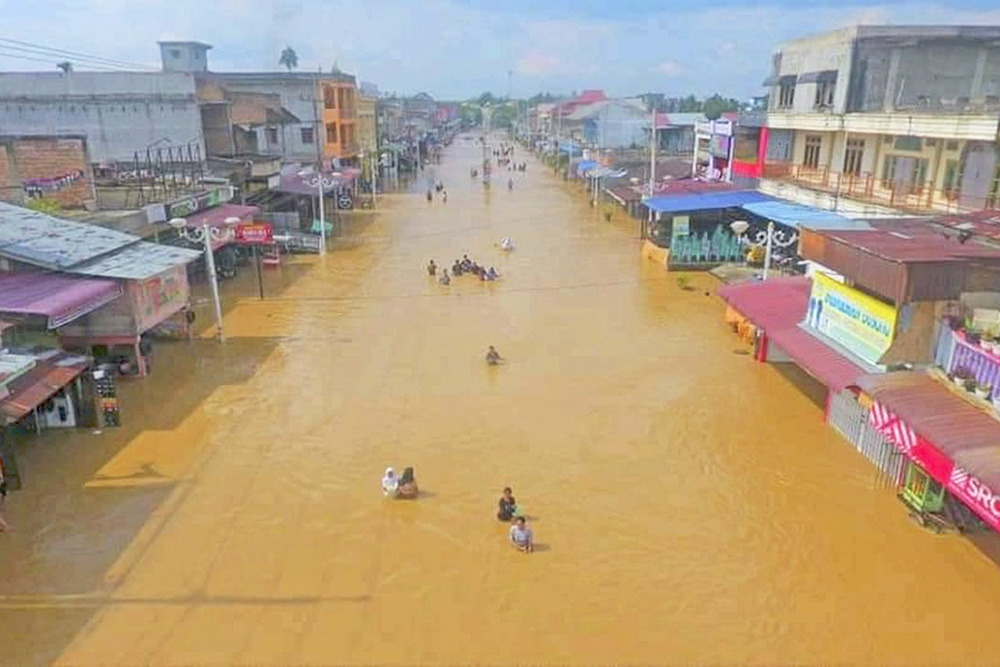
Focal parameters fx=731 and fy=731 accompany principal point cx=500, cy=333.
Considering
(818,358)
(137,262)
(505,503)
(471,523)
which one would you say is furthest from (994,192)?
(137,262)

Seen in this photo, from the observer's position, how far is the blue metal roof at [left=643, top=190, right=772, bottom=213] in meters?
35.5

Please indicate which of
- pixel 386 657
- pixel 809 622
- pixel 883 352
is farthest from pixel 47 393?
pixel 883 352

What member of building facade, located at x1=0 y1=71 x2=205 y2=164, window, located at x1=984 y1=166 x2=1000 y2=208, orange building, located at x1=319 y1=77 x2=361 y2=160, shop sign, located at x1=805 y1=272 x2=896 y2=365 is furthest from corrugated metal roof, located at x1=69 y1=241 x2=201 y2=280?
orange building, located at x1=319 y1=77 x2=361 y2=160

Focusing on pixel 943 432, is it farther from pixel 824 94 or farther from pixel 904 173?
pixel 824 94

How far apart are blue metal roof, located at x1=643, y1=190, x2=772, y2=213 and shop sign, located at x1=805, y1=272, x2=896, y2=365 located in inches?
731

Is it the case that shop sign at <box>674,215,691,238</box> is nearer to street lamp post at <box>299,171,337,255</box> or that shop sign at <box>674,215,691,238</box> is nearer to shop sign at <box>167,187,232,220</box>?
street lamp post at <box>299,171,337,255</box>

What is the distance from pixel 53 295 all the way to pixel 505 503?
12.5m

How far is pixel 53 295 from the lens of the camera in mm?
17797

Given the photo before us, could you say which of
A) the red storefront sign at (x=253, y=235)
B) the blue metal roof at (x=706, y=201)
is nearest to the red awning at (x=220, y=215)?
the red storefront sign at (x=253, y=235)

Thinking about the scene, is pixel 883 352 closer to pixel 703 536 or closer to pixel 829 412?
pixel 829 412

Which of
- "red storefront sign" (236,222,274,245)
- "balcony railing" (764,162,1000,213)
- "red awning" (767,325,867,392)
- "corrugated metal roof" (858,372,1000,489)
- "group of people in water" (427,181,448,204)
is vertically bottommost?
"group of people in water" (427,181,448,204)

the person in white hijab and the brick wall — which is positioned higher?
the brick wall

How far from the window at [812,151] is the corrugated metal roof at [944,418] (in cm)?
2424

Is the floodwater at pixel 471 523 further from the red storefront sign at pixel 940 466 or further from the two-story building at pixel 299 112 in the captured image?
the two-story building at pixel 299 112
